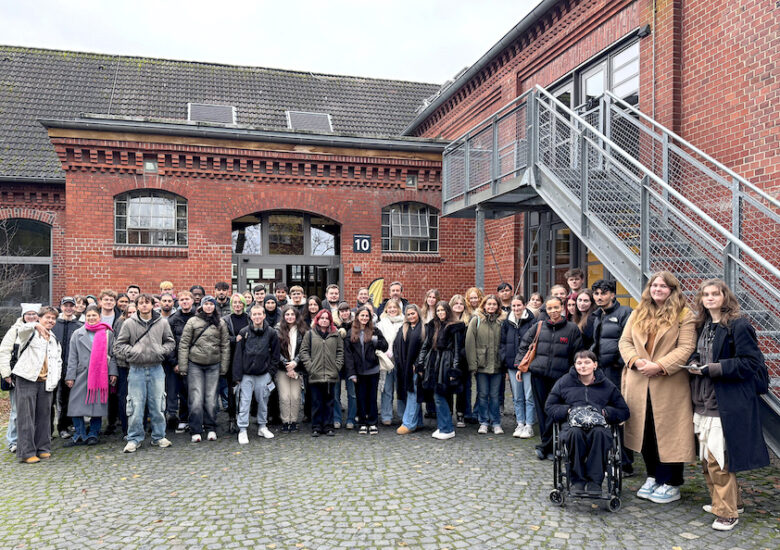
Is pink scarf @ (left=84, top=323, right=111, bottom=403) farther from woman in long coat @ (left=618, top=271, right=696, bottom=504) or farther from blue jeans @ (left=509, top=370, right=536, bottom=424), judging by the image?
woman in long coat @ (left=618, top=271, right=696, bottom=504)

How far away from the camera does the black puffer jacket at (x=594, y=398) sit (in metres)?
4.72

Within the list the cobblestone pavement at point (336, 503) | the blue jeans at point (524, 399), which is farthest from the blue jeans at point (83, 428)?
the blue jeans at point (524, 399)

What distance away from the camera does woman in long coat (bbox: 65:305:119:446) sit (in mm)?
6734

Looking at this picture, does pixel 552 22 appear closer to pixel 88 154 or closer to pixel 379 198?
pixel 379 198

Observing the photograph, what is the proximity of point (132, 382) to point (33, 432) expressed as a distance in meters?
1.09

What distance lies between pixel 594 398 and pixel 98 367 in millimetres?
5557

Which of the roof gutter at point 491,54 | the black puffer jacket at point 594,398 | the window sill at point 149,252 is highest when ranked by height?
the roof gutter at point 491,54

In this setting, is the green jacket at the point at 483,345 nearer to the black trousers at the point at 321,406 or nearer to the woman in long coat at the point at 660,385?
the black trousers at the point at 321,406

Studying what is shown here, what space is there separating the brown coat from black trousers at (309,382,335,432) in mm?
3760

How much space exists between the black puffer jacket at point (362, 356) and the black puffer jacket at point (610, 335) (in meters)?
2.74

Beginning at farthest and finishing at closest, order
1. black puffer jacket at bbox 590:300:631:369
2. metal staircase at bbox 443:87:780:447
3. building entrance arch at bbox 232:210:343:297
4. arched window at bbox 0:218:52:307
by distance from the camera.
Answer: arched window at bbox 0:218:52:307
building entrance arch at bbox 232:210:343:297
black puffer jacket at bbox 590:300:631:369
metal staircase at bbox 443:87:780:447

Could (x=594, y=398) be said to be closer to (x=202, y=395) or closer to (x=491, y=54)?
(x=202, y=395)

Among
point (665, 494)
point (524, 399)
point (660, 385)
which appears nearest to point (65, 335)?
point (524, 399)

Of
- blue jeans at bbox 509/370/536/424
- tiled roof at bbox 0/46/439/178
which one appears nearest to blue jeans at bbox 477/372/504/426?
blue jeans at bbox 509/370/536/424
